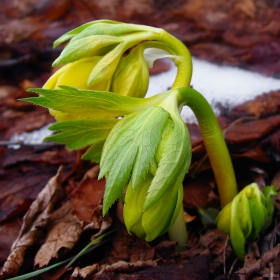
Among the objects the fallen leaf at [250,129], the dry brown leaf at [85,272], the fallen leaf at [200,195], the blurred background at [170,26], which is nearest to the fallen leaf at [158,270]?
the dry brown leaf at [85,272]

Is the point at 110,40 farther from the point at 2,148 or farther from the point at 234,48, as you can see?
the point at 234,48

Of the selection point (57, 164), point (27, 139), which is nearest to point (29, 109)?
point (27, 139)

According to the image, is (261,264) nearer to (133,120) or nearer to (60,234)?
(133,120)

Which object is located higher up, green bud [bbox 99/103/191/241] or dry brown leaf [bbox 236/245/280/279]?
green bud [bbox 99/103/191/241]

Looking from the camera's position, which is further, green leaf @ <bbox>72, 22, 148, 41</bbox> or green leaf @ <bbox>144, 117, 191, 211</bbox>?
green leaf @ <bbox>72, 22, 148, 41</bbox>

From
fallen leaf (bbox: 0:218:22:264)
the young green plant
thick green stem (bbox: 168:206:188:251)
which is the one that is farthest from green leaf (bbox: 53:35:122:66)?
fallen leaf (bbox: 0:218:22:264)

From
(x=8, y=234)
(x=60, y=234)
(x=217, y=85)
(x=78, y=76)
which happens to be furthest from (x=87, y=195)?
(x=217, y=85)

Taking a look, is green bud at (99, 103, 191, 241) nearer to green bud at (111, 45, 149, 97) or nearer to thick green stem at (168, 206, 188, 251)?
green bud at (111, 45, 149, 97)

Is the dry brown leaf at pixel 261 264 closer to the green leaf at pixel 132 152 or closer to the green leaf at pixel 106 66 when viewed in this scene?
the green leaf at pixel 132 152
